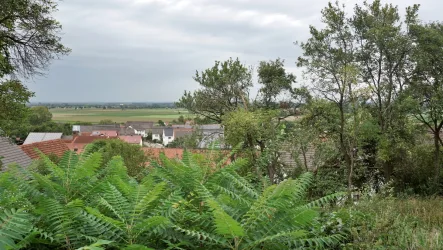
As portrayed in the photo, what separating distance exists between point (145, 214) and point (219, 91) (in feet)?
67.9

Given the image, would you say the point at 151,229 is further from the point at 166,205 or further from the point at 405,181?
the point at 405,181

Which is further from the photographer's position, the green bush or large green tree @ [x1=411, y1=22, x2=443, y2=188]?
large green tree @ [x1=411, y1=22, x2=443, y2=188]

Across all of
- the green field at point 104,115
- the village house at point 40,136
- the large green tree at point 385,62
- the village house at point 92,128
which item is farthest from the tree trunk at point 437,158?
the village house at point 92,128

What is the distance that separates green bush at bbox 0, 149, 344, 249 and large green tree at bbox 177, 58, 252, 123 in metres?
19.3

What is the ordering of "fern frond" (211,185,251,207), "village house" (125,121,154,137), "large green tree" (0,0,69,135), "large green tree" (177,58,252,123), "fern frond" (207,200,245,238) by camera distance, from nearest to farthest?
1. "fern frond" (207,200,245,238)
2. "fern frond" (211,185,251,207)
3. "large green tree" (0,0,69,135)
4. "large green tree" (177,58,252,123)
5. "village house" (125,121,154,137)

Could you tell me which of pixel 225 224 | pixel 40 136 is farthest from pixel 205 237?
pixel 40 136

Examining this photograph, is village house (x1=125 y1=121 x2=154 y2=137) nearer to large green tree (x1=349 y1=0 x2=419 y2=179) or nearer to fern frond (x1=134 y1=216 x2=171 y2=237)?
large green tree (x1=349 y1=0 x2=419 y2=179)

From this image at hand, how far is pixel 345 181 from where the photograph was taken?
17391 millimetres

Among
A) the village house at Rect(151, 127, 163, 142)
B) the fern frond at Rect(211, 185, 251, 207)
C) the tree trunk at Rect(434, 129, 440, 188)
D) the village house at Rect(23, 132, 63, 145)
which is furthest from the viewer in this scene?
the village house at Rect(151, 127, 163, 142)

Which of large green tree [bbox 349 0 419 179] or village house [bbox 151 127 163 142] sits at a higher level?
large green tree [bbox 349 0 419 179]

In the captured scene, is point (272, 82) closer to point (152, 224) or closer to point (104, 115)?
point (152, 224)

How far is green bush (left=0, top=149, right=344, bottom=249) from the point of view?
5.35 feet

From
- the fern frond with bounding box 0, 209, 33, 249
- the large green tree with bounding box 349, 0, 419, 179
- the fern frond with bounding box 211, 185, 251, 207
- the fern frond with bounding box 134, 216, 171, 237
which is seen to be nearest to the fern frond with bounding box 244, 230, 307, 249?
the fern frond with bounding box 211, 185, 251, 207

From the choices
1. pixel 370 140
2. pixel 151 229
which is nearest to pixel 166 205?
pixel 151 229
